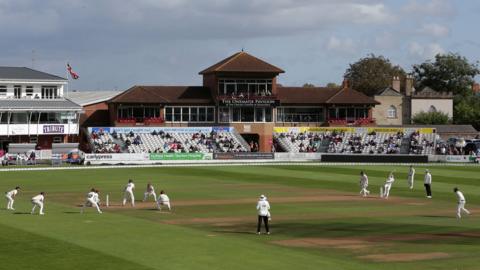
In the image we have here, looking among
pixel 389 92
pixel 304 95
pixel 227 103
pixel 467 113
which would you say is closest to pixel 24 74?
pixel 227 103

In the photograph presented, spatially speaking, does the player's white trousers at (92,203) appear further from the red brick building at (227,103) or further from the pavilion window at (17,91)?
the pavilion window at (17,91)

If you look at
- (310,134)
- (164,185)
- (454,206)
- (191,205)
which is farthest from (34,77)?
(454,206)

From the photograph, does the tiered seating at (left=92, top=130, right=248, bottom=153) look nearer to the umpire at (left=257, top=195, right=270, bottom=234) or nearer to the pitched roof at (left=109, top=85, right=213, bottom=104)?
the pitched roof at (left=109, top=85, right=213, bottom=104)

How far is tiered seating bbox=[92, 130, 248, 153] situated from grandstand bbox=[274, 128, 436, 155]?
727cm

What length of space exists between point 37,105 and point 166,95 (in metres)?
15.4

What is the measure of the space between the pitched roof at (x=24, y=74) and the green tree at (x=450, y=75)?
74.8 metres

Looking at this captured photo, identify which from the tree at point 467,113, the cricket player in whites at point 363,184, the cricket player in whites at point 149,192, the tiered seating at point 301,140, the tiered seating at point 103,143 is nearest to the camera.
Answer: the cricket player in whites at point 149,192

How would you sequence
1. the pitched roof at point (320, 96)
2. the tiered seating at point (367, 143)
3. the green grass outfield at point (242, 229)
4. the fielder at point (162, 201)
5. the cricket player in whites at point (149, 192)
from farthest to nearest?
the pitched roof at point (320, 96) → the tiered seating at point (367, 143) → the cricket player in whites at point (149, 192) → the fielder at point (162, 201) → the green grass outfield at point (242, 229)

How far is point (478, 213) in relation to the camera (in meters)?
41.2

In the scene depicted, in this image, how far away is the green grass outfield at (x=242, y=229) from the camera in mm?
26234

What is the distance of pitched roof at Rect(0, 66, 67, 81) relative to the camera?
94.2m

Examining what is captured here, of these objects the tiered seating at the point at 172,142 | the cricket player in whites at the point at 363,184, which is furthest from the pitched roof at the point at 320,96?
the cricket player in whites at the point at 363,184

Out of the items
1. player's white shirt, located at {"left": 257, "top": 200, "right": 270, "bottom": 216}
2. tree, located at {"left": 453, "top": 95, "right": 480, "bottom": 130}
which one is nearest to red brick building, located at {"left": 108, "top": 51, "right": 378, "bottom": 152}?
tree, located at {"left": 453, "top": 95, "right": 480, "bottom": 130}

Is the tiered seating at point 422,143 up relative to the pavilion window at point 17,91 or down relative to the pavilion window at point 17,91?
down
